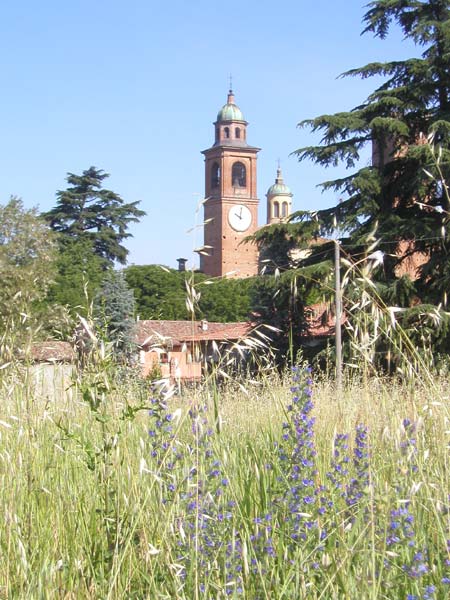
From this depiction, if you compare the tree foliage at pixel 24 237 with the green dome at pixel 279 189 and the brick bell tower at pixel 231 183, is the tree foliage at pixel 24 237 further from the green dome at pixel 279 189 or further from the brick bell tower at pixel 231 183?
the green dome at pixel 279 189

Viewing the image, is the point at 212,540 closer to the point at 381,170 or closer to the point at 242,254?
the point at 381,170

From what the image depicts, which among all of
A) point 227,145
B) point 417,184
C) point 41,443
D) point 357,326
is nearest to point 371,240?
point 357,326

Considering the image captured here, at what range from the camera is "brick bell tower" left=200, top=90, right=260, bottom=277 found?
94.4 metres

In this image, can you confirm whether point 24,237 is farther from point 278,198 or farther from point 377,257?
point 278,198

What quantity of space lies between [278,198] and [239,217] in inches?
1173

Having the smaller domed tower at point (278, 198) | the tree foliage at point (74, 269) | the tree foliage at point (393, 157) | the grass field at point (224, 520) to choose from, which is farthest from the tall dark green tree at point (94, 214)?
the smaller domed tower at point (278, 198)

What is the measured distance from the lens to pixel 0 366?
2863 millimetres

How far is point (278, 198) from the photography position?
124250 mm

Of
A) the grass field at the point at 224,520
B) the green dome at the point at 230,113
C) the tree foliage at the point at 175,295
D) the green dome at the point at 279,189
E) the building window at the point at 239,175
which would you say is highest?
the green dome at the point at 230,113

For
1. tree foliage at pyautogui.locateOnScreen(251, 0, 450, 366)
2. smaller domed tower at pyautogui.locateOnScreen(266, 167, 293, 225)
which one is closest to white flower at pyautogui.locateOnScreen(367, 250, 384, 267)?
tree foliage at pyautogui.locateOnScreen(251, 0, 450, 366)

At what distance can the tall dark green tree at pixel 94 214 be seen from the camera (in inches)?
1965

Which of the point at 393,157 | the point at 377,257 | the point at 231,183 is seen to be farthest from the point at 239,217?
the point at 377,257

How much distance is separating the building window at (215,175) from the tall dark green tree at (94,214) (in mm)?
48871

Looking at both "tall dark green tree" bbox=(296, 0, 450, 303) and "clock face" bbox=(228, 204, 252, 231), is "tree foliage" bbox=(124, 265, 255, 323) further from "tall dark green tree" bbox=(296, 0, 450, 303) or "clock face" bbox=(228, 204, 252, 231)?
"clock face" bbox=(228, 204, 252, 231)
